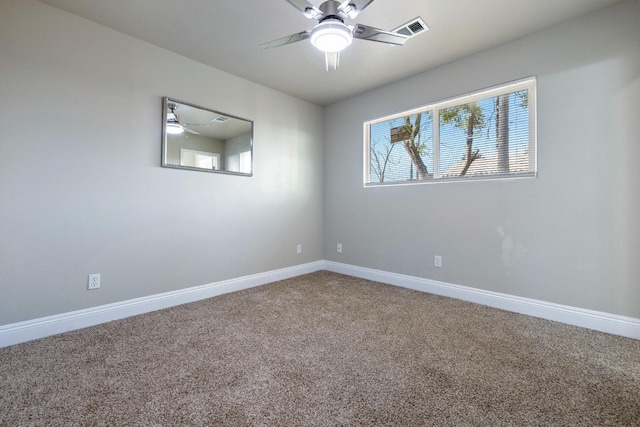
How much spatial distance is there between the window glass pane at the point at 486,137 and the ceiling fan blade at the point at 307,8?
197cm

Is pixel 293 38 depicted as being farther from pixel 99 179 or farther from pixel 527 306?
pixel 527 306

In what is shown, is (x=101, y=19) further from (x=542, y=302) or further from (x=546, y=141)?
(x=542, y=302)

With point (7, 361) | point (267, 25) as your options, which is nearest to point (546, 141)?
point (267, 25)

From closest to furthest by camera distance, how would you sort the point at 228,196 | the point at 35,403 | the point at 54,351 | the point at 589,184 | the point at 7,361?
the point at 35,403, the point at 7,361, the point at 54,351, the point at 589,184, the point at 228,196

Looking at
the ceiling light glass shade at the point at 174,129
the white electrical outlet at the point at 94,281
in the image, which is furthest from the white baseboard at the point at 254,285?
the ceiling light glass shade at the point at 174,129

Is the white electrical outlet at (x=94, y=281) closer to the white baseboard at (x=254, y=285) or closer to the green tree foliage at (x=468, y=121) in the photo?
the white baseboard at (x=254, y=285)

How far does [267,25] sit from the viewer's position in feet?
7.53

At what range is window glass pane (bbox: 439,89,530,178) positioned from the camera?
2.57 m

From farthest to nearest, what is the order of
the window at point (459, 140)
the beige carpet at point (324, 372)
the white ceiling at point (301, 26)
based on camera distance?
the window at point (459, 140) → the white ceiling at point (301, 26) → the beige carpet at point (324, 372)

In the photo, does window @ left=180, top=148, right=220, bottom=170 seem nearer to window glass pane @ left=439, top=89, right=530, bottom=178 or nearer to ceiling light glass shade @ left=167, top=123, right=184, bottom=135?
ceiling light glass shade @ left=167, top=123, right=184, bottom=135

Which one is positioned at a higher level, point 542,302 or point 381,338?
point 542,302

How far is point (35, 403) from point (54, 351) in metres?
0.65

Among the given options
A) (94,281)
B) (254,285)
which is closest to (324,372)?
(254,285)

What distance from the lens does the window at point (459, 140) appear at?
2.57 metres
